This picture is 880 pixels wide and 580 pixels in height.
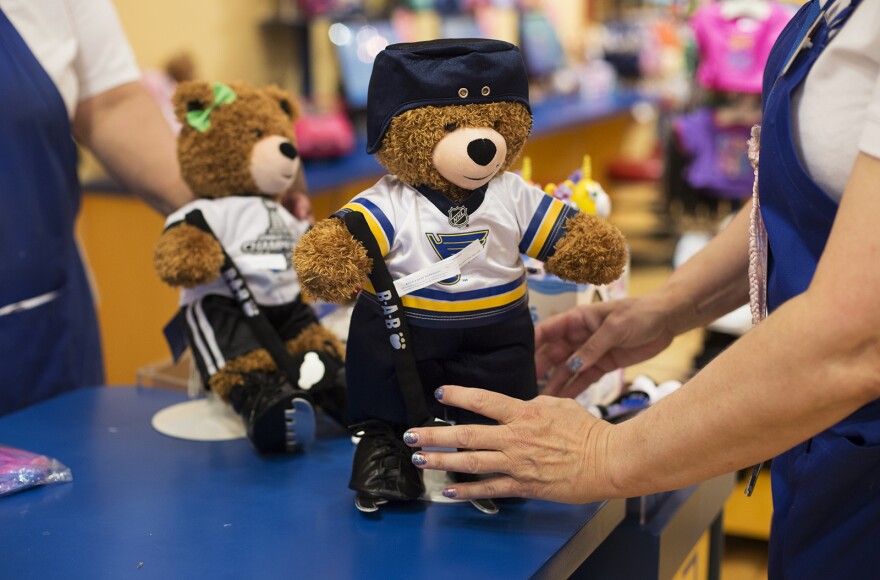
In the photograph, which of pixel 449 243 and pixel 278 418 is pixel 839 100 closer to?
pixel 449 243

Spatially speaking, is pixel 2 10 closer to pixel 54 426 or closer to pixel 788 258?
pixel 54 426

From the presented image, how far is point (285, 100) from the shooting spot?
1.37 m

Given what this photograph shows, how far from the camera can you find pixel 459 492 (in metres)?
0.98

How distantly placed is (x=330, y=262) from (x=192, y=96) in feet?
1.50

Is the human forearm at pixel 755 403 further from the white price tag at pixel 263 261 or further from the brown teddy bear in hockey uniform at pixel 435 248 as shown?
the white price tag at pixel 263 261

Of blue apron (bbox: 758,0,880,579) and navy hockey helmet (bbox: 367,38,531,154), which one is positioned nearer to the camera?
blue apron (bbox: 758,0,880,579)

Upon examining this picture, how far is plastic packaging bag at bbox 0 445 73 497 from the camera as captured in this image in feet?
3.55

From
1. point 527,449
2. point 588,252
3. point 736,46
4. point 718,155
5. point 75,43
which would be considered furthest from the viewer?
point 718,155

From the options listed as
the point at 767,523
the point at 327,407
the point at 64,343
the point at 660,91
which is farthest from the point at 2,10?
the point at 660,91

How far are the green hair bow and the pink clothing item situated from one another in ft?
6.68

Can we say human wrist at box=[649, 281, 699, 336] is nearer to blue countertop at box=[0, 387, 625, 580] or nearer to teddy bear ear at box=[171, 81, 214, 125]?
blue countertop at box=[0, 387, 625, 580]

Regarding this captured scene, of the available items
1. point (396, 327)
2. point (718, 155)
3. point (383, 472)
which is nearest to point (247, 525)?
point (383, 472)

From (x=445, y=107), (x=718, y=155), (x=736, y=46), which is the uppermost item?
(x=445, y=107)

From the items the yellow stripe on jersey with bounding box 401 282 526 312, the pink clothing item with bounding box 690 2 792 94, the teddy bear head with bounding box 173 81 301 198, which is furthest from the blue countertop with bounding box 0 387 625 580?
the pink clothing item with bounding box 690 2 792 94
